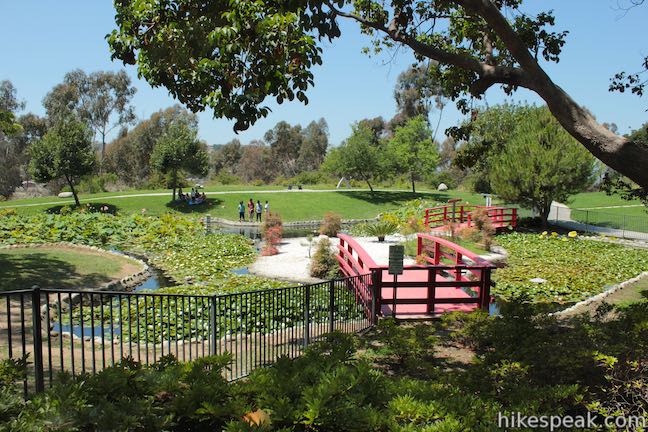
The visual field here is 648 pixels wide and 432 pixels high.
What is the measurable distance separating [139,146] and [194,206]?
39807 millimetres

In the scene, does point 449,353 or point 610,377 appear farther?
point 449,353

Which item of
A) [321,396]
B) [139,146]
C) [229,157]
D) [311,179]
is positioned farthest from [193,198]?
[229,157]

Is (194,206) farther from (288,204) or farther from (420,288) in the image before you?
(420,288)

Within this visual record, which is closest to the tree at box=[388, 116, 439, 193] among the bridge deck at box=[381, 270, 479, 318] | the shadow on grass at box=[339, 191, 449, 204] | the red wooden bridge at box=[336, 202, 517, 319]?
the shadow on grass at box=[339, 191, 449, 204]

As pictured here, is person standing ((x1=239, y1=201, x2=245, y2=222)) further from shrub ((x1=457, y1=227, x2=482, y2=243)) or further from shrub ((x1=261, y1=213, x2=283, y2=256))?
shrub ((x1=457, y1=227, x2=482, y2=243))

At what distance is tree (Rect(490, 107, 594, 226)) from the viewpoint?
88.0 ft

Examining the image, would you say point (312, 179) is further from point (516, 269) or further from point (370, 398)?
point (370, 398)

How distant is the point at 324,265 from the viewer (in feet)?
55.1

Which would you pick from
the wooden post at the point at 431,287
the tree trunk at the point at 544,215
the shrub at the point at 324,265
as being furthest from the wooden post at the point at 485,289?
the tree trunk at the point at 544,215

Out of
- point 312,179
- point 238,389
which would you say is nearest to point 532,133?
point 238,389

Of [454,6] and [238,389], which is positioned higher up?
[454,6]

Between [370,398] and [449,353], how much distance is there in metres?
4.18

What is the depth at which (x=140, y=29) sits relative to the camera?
7375 millimetres

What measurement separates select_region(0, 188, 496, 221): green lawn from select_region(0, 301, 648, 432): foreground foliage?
31.8 meters
